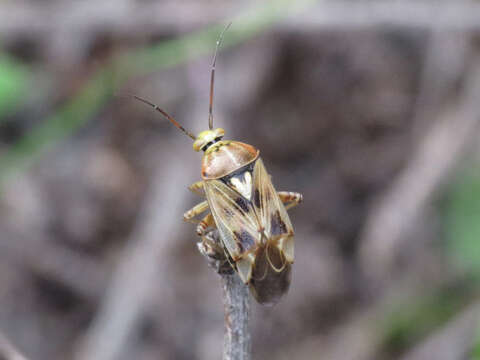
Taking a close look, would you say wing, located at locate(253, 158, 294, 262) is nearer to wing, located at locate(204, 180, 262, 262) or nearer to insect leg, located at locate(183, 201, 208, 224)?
wing, located at locate(204, 180, 262, 262)

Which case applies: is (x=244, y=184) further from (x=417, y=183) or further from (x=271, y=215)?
(x=417, y=183)

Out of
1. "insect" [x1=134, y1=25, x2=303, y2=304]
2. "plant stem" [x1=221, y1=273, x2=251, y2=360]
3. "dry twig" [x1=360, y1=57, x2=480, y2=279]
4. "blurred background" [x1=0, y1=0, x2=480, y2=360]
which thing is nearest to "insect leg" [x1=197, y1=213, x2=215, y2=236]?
"insect" [x1=134, y1=25, x2=303, y2=304]

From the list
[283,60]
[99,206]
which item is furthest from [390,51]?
[99,206]

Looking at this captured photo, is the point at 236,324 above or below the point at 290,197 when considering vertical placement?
below

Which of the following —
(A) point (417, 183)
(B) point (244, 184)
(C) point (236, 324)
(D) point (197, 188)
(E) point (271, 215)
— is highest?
(A) point (417, 183)

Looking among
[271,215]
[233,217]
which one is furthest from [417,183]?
[233,217]

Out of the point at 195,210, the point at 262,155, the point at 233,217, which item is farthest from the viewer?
the point at 262,155

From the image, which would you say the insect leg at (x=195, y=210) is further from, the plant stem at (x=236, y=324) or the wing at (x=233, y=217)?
the plant stem at (x=236, y=324)
